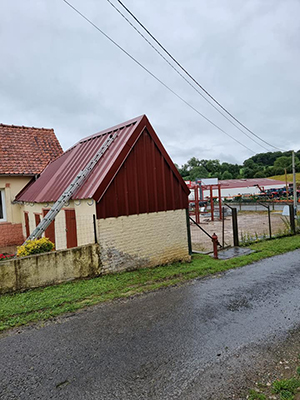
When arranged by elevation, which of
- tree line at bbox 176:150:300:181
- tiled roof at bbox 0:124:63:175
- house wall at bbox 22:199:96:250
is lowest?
house wall at bbox 22:199:96:250

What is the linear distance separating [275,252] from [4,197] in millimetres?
12972

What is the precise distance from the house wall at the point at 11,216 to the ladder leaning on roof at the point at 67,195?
6909 millimetres

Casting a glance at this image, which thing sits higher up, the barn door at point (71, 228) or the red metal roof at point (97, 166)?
the red metal roof at point (97, 166)

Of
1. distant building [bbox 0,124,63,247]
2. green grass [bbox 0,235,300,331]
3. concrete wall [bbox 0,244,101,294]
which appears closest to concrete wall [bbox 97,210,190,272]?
green grass [bbox 0,235,300,331]

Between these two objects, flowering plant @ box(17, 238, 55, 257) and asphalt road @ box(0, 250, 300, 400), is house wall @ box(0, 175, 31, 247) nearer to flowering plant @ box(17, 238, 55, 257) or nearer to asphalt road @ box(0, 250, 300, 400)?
flowering plant @ box(17, 238, 55, 257)

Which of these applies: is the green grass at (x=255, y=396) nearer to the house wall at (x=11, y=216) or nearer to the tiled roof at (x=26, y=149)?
the house wall at (x=11, y=216)

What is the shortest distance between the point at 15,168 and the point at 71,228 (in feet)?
23.9

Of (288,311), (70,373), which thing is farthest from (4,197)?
(288,311)

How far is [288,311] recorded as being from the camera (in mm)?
5902

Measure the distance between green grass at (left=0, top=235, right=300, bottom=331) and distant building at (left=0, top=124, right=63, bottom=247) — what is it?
8533 mm

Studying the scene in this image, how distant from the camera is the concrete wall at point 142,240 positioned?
8.54m

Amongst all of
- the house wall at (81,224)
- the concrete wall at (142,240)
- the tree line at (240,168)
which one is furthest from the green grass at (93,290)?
the tree line at (240,168)

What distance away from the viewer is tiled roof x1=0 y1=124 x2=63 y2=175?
49.4 ft

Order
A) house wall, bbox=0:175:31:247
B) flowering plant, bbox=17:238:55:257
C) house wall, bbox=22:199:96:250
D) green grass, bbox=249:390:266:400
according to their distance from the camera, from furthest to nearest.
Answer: house wall, bbox=0:175:31:247
house wall, bbox=22:199:96:250
flowering plant, bbox=17:238:55:257
green grass, bbox=249:390:266:400
